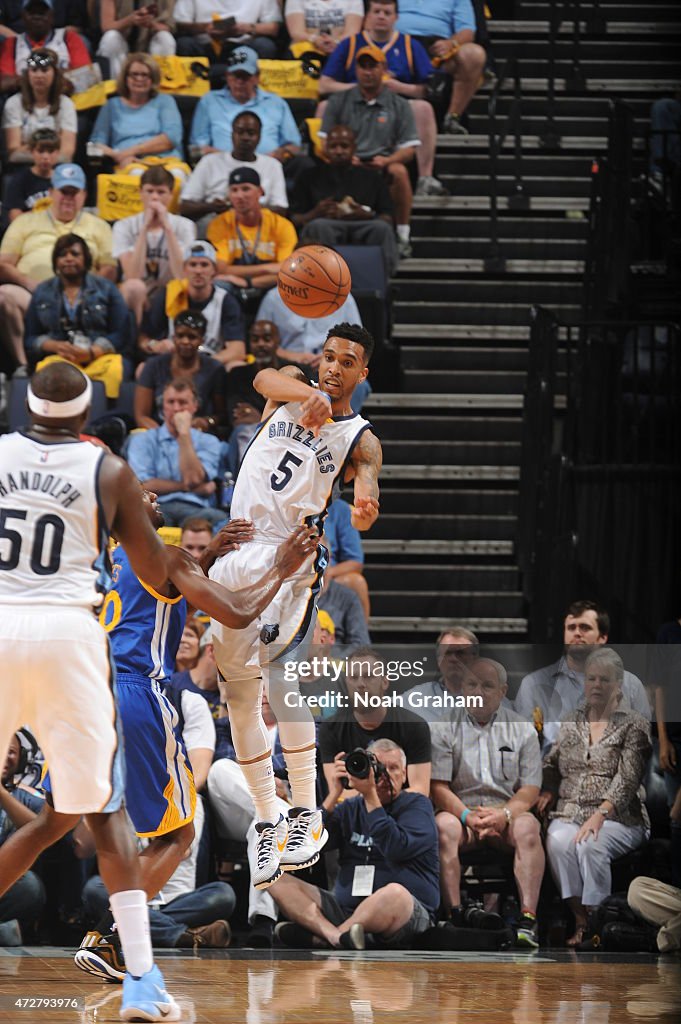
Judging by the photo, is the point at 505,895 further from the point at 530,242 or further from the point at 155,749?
the point at 530,242

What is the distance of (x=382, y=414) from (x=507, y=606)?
5.40ft

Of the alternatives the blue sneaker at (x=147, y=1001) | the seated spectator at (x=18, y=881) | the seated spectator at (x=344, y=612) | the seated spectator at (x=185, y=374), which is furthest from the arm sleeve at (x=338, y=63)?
the blue sneaker at (x=147, y=1001)

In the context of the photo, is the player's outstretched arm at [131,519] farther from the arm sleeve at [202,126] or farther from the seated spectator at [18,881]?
the arm sleeve at [202,126]

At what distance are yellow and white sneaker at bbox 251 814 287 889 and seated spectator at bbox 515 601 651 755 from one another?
1921 mm

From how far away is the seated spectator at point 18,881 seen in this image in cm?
788

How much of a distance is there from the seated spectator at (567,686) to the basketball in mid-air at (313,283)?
2.51 meters

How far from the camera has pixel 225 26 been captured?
13.6 meters

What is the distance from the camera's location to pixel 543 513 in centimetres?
988

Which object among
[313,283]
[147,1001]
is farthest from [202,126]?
[147,1001]

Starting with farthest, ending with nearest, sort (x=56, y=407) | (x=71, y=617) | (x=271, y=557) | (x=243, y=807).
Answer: (x=243, y=807) < (x=271, y=557) < (x=56, y=407) < (x=71, y=617)

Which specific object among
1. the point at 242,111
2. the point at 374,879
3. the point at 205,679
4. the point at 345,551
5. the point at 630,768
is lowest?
the point at 374,879

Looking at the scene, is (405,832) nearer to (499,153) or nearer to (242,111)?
(242,111)

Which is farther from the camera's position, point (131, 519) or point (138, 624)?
point (138, 624)

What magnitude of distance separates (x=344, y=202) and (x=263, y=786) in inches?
226
